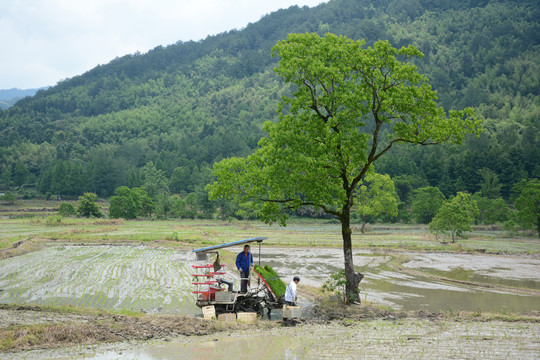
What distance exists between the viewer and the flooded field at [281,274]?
23.4 metres

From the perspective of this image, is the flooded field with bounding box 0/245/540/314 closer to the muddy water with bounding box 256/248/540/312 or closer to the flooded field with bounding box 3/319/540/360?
the muddy water with bounding box 256/248/540/312

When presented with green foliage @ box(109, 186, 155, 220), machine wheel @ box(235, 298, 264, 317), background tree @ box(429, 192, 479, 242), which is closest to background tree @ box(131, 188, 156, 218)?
green foliage @ box(109, 186, 155, 220)

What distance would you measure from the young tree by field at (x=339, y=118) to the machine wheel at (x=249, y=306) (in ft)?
12.4

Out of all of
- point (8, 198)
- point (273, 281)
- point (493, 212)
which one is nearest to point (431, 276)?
point (273, 281)

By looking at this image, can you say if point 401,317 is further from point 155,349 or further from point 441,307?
point 155,349

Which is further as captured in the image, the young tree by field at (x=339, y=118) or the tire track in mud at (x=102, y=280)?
the tire track in mud at (x=102, y=280)

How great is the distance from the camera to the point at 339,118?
796 inches

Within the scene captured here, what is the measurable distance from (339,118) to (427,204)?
75695 mm

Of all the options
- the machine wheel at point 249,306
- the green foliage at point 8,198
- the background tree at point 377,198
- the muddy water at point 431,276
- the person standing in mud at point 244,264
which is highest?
the green foliage at point 8,198

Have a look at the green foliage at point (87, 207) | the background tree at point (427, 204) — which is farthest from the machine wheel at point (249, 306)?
the green foliage at point (87, 207)

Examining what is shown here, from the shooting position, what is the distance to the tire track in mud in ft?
74.7

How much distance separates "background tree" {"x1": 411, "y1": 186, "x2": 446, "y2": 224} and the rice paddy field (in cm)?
2636

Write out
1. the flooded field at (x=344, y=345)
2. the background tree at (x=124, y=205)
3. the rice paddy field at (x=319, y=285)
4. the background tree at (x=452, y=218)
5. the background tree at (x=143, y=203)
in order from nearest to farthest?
the flooded field at (x=344, y=345)
the rice paddy field at (x=319, y=285)
the background tree at (x=452, y=218)
the background tree at (x=124, y=205)
the background tree at (x=143, y=203)

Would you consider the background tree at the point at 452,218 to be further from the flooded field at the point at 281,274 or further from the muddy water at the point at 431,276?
the muddy water at the point at 431,276
